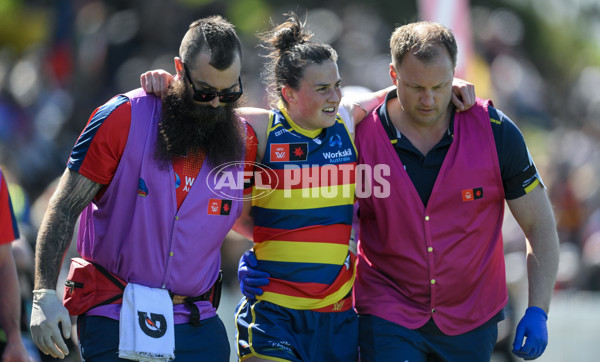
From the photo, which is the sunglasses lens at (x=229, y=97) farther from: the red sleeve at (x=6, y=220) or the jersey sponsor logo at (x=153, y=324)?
the red sleeve at (x=6, y=220)

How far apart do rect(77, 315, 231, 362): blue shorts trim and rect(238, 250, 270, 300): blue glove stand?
0.24m

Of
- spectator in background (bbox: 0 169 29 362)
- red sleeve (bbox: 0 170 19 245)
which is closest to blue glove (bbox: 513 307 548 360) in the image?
spectator in background (bbox: 0 169 29 362)

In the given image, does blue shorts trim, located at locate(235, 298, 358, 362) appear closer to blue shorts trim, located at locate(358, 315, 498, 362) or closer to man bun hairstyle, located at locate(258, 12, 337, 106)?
blue shorts trim, located at locate(358, 315, 498, 362)

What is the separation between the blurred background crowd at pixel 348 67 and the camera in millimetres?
11391

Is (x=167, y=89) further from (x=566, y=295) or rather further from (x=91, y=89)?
(x=91, y=89)

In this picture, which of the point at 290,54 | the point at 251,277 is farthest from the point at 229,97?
the point at 251,277

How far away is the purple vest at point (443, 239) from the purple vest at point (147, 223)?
41.1 inches

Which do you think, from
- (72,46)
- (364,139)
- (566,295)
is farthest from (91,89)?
(364,139)

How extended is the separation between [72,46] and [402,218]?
10.4m

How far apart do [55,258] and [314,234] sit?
138 centimetres

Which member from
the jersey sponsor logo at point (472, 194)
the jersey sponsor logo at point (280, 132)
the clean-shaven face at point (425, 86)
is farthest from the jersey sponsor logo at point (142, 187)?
the jersey sponsor logo at point (472, 194)

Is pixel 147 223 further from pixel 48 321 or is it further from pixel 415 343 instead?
pixel 415 343

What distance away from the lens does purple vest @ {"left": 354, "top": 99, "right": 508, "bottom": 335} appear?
5.27m

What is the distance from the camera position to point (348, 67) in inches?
543
